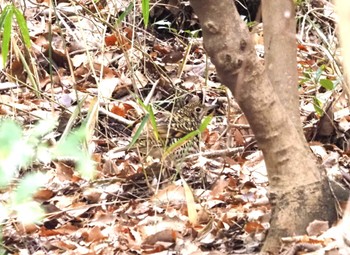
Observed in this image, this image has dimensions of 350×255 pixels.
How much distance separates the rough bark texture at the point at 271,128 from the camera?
79.6 inches

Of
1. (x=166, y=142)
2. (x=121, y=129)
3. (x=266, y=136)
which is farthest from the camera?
(x=121, y=129)

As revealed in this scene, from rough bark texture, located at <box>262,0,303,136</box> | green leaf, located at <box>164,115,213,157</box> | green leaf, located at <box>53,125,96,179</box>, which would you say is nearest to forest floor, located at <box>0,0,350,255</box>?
green leaf, located at <box>53,125,96,179</box>

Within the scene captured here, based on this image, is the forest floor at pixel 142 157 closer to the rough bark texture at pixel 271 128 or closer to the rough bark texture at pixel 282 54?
the rough bark texture at pixel 271 128

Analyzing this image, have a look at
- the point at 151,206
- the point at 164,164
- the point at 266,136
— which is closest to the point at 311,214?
the point at 266,136

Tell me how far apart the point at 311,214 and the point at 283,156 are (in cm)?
21

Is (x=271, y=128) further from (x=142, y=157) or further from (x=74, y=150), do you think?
(x=142, y=157)

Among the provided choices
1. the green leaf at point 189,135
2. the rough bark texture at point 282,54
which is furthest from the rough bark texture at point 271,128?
the green leaf at point 189,135

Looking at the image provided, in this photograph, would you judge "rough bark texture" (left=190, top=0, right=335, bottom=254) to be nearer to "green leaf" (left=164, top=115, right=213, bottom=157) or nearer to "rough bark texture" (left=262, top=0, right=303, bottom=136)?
"rough bark texture" (left=262, top=0, right=303, bottom=136)

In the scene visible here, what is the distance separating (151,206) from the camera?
330 cm

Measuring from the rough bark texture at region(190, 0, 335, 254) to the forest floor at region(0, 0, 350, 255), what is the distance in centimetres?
7

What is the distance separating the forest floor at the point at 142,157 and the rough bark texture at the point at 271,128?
7 centimetres

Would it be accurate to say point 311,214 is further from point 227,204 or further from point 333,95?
point 333,95

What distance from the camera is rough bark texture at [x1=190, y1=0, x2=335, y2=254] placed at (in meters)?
2.02

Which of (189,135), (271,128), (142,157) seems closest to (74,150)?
(271,128)
